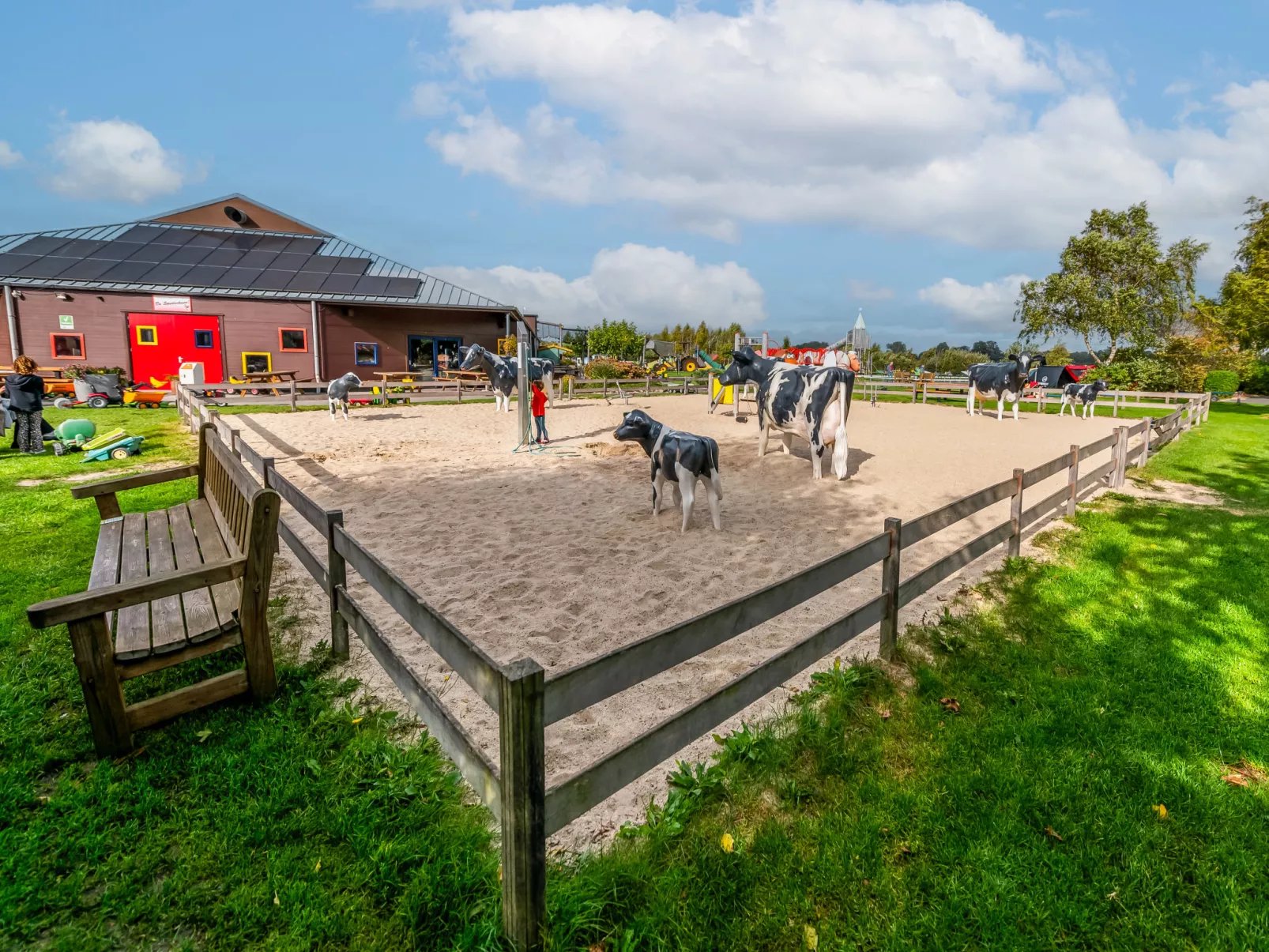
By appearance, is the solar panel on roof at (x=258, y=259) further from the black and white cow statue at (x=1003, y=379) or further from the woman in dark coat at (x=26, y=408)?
the black and white cow statue at (x=1003, y=379)

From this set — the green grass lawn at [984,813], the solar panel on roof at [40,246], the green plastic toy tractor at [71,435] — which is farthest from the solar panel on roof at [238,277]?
the green grass lawn at [984,813]

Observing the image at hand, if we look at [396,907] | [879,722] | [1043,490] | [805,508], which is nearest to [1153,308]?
[1043,490]

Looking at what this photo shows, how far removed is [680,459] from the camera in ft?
23.2

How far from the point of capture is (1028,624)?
187 inches

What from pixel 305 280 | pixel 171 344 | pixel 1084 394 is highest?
pixel 305 280

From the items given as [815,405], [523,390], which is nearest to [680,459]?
[815,405]

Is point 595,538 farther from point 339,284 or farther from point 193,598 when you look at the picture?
point 339,284

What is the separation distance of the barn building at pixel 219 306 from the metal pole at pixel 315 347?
1.8 inches

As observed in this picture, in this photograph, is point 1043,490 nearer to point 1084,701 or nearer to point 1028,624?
point 1028,624

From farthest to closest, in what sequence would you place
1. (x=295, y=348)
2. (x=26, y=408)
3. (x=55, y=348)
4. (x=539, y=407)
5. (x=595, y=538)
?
(x=295, y=348), (x=55, y=348), (x=539, y=407), (x=26, y=408), (x=595, y=538)

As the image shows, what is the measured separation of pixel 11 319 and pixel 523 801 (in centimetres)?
2953

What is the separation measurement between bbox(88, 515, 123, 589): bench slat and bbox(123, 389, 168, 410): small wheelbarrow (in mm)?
18008

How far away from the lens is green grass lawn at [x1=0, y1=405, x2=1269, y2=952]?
2.21 m

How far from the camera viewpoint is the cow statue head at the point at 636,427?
7461mm
